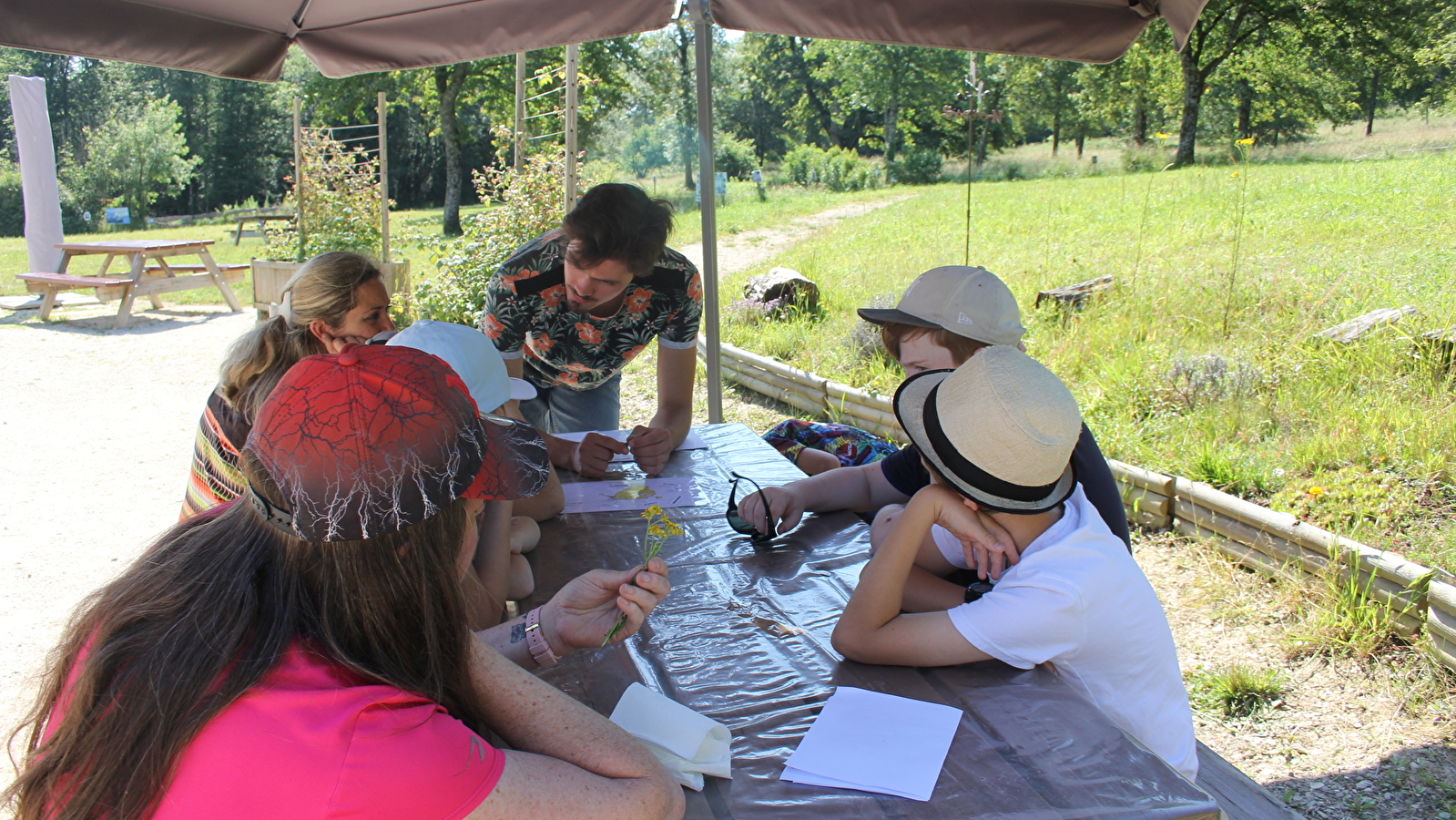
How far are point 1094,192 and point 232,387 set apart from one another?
642 inches

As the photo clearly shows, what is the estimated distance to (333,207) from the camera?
402 inches

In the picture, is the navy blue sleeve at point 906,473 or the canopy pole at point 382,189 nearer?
the navy blue sleeve at point 906,473

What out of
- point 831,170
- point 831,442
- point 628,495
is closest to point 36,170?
point 831,442

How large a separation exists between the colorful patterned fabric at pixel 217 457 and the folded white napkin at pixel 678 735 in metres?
1.07

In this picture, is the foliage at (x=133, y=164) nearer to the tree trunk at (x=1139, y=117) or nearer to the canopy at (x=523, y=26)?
the canopy at (x=523, y=26)

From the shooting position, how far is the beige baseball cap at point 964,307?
2139 mm

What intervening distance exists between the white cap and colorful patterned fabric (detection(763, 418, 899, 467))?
1.22m

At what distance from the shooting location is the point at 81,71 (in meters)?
32.5

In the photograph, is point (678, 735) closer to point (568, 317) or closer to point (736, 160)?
point (568, 317)

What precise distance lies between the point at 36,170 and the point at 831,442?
12.9m

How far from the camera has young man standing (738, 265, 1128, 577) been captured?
7.00ft

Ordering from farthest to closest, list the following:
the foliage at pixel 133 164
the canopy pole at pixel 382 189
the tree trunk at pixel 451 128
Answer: the foliage at pixel 133 164 → the tree trunk at pixel 451 128 → the canopy pole at pixel 382 189

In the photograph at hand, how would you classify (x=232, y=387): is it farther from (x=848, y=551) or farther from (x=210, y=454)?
(x=848, y=551)

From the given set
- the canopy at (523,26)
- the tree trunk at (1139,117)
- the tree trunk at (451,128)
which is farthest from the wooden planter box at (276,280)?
the tree trunk at (1139,117)
